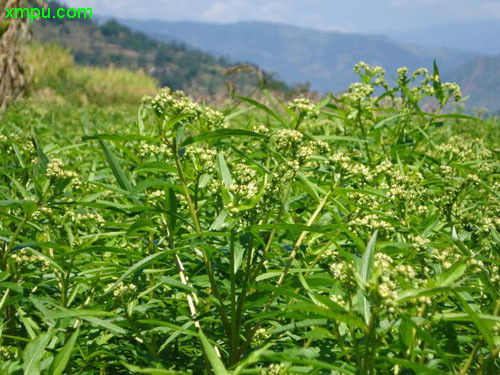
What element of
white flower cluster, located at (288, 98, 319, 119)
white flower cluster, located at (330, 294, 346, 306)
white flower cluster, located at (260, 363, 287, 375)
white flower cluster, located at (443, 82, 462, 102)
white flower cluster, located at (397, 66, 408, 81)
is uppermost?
white flower cluster, located at (397, 66, 408, 81)

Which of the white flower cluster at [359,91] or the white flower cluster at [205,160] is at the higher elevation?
the white flower cluster at [359,91]

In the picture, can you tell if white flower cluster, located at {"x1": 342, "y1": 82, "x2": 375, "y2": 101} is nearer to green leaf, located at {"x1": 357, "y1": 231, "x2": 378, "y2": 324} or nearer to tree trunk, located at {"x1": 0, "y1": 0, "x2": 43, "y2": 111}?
green leaf, located at {"x1": 357, "y1": 231, "x2": 378, "y2": 324}

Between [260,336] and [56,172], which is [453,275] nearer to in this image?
[260,336]

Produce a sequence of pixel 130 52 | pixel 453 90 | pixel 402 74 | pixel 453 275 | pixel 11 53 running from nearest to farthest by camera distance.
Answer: pixel 453 275 → pixel 453 90 → pixel 402 74 → pixel 11 53 → pixel 130 52

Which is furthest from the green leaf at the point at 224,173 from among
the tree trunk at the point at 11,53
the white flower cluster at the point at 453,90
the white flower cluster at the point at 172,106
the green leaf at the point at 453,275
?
the tree trunk at the point at 11,53

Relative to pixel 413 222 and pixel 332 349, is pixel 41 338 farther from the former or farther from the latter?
pixel 413 222

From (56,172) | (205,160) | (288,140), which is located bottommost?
(56,172)

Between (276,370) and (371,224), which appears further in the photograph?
(371,224)

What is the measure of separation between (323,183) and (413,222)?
0.53 metres

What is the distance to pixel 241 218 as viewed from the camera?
66.9 inches

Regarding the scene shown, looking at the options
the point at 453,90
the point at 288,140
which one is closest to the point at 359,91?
the point at 453,90

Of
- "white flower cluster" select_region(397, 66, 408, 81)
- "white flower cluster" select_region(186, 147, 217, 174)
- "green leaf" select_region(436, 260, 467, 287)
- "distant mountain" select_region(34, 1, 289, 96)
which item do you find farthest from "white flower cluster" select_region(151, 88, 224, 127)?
"distant mountain" select_region(34, 1, 289, 96)

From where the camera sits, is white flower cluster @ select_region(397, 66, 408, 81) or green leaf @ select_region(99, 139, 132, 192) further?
white flower cluster @ select_region(397, 66, 408, 81)

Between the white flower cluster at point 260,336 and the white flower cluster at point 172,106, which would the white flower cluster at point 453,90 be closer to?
the white flower cluster at point 172,106
